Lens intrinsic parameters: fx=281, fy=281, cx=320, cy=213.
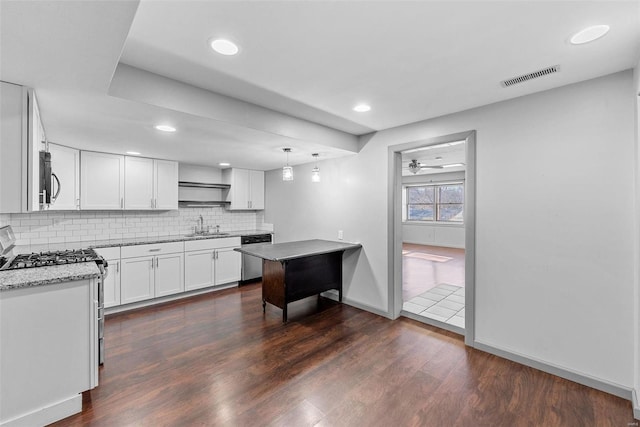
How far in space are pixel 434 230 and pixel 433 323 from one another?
6809 millimetres

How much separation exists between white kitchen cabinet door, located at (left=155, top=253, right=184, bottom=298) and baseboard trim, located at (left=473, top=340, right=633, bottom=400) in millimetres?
3926

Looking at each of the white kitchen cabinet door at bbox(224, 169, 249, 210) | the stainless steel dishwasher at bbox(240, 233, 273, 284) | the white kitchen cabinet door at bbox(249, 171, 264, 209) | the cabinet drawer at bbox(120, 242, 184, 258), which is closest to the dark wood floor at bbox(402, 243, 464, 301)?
the stainless steel dishwasher at bbox(240, 233, 273, 284)

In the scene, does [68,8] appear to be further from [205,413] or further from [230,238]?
[230,238]

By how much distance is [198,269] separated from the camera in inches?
174

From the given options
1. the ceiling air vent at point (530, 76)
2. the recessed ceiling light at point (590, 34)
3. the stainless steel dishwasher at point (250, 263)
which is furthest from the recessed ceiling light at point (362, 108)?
the stainless steel dishwasher at point (250, 263)

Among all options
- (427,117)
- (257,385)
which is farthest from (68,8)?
(427,117)

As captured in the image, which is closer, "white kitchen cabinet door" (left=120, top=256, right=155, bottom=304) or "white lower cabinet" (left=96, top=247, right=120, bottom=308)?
"white lower cabinet" (left=96, top=247, right=120, bottom=308)

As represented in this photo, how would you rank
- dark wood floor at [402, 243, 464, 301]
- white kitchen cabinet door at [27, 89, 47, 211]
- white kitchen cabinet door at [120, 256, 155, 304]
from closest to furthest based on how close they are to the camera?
white kitchen cabinet door at [27, 89, 47, 211], white kitchen cabinet door at [120, 256, 155, 304], dark wood floor at [402, 243, 464, 301]

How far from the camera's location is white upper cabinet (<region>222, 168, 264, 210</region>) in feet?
17.3

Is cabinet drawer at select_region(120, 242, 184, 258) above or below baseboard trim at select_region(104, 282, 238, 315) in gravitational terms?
above

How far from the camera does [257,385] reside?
2199mm

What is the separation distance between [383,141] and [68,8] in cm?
310

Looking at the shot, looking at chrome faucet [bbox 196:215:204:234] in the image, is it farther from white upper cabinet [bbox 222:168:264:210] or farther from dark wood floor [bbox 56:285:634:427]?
dark wood floor [bbox 56:285:634:427]

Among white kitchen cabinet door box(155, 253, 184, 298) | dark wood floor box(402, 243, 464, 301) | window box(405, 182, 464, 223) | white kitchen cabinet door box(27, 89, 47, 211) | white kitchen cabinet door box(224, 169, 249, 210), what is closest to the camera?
white kitchen cabinet door box(27, 89, 47, 211)
